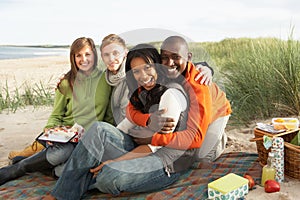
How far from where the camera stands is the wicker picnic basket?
2.69 meters

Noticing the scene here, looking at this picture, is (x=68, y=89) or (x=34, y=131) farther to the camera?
(x=34, y=131)

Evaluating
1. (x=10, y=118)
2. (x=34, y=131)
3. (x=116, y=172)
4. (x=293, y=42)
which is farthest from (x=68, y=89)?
(x=293, y=42)

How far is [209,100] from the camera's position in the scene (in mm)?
2699

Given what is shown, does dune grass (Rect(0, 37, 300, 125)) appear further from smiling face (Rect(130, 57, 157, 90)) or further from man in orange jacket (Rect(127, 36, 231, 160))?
smiling face (Rect(130, 57, 157, 90))

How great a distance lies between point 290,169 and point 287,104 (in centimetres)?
223

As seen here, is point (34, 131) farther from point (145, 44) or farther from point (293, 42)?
point (293, 42)

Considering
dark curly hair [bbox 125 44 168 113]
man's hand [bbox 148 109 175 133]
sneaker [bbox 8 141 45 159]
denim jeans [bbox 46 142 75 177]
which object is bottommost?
sneaker [bbox 8 141 45 159]

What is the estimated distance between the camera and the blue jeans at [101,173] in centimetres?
255

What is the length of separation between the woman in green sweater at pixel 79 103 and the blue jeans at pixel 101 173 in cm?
55

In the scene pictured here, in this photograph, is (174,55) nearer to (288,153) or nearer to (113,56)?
(113,56)

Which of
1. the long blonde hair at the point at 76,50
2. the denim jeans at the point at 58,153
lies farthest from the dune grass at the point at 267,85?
the denim jeans at the point at 58,153

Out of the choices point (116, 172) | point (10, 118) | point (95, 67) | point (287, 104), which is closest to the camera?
point (116, 172)

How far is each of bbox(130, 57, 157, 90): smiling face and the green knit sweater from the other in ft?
2.04

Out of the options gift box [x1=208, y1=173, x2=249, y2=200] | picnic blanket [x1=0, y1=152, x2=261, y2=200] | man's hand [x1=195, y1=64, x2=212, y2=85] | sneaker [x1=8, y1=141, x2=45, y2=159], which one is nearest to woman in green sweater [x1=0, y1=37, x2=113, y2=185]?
picnic blanket [x1=0, y1=152, x2=261, y2=200]
